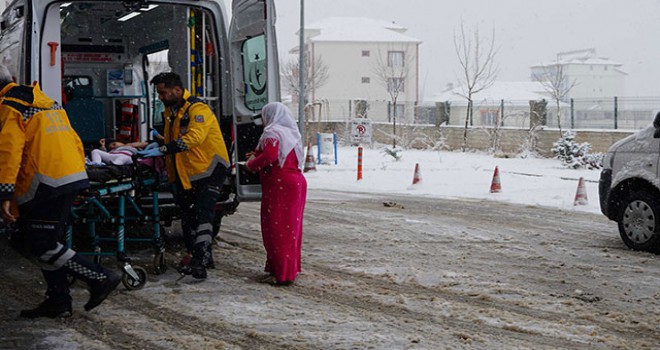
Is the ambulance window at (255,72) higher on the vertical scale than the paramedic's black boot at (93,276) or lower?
higher

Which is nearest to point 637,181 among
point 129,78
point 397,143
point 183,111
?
point 183,111

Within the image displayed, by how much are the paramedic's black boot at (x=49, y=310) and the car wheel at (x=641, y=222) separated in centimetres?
632

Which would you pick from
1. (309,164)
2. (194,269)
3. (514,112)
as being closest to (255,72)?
(194,269)

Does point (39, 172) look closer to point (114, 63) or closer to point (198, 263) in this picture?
point (198, 263)

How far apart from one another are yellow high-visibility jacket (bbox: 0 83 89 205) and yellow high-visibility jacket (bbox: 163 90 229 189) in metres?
1.51

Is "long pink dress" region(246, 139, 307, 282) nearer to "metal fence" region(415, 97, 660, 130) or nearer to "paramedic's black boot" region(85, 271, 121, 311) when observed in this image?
"paramedic's black boot" region(85, 271, 121, 311)

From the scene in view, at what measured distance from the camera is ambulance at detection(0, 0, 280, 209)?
8.27 meters

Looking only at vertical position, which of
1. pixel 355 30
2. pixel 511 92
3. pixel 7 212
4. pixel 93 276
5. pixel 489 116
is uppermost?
pixel 355 30

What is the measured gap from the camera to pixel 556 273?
8312mm

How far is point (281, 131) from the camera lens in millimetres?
7586

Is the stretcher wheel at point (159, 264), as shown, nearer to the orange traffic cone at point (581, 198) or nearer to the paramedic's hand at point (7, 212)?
the paramedic's hand at point (7, 212)

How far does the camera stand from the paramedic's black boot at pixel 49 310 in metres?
6.30

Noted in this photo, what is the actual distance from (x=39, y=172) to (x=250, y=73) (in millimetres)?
3400

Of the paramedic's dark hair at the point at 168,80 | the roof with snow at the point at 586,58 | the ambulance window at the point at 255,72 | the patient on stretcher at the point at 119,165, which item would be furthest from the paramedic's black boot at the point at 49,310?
the roof with snow at the point at 586,58
